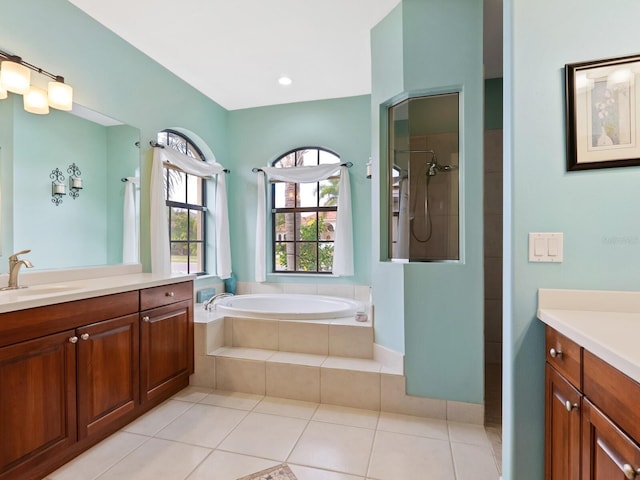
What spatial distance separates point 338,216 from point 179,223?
176cm

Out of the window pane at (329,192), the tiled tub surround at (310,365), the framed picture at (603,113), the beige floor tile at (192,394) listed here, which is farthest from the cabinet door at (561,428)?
the window pane at (329,192)

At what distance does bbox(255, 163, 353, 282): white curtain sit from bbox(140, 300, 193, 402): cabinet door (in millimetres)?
1344

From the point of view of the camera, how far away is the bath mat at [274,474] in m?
1.53

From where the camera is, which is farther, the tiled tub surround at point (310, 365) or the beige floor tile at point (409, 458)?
the tiled tub surround at point (310, 365)

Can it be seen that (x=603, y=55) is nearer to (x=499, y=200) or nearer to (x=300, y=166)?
(x=499, y=200)

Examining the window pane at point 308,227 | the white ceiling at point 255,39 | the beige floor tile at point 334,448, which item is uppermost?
the white ceiling at point 255,39

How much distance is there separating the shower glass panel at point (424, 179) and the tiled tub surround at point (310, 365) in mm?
760

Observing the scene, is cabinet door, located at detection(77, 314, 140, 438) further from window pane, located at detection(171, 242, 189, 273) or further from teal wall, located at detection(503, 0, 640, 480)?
teal wall, located at detection(503, 0, 640, 480)

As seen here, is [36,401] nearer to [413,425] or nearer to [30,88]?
[30,88]

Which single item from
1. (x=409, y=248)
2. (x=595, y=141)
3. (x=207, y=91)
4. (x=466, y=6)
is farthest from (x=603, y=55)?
(x=207, y=91)

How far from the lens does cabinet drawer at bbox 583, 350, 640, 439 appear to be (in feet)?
2.44

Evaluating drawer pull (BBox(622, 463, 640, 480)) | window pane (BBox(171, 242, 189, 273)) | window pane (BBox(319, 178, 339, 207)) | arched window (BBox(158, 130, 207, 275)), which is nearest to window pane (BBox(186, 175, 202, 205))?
arched window (BBox(158, 130, 207, 275))

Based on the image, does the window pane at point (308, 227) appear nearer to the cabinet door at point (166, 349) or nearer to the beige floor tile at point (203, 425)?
the cabinet door at point (166, 349)

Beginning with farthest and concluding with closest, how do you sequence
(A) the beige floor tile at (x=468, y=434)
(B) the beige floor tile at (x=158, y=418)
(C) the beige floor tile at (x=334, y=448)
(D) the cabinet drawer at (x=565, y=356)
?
(B) the beige floor tile at (x=158, y=418), (A) the beige floor tile at (x=468, y=434), (C) the beige floor tile at (x=334, y=448), (D) the cabinet drawer at (x=565, y=356)
